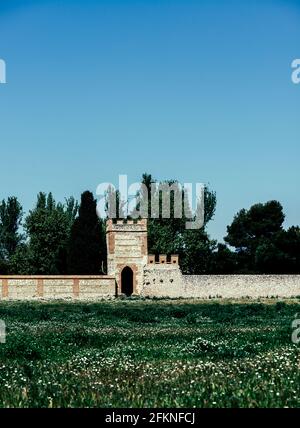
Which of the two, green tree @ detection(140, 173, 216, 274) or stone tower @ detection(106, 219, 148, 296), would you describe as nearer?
stone tower @ detection(106, 219, 148, 296)

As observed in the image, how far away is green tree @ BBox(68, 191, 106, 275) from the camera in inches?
2318

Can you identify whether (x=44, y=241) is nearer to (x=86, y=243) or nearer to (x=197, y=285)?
(x=86, y=243)

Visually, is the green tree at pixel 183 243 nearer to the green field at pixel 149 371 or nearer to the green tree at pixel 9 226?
the green tree at pixel 9 226

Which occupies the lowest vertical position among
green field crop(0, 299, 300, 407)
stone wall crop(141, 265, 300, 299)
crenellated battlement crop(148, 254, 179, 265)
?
stone wall crop(141, 265, 300, 299)

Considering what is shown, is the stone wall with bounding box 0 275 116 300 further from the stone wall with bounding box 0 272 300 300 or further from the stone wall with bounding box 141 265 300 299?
the stone wall with bounding box 141 265 300 299

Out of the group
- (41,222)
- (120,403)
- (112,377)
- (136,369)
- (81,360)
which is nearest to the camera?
(120,403)

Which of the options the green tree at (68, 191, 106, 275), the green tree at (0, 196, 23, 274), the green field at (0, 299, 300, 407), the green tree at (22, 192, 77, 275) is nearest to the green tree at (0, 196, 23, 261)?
the green tree at (0, 196, 23, 274)

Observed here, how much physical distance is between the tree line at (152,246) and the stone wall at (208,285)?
6.35 metres

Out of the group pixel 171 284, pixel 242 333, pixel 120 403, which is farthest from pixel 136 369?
pixel 171 284

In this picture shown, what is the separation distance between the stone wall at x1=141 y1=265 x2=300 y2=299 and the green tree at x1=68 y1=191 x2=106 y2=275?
228 inches

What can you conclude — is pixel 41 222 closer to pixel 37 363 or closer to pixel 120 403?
pixel 37 363
